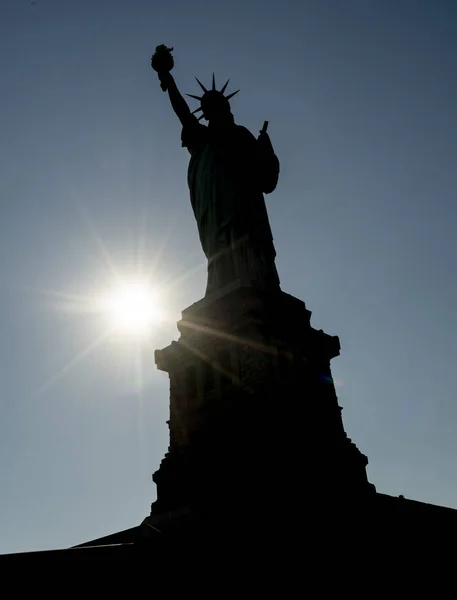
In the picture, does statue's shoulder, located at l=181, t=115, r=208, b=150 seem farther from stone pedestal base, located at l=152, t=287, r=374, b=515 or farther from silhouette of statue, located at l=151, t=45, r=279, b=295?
stone pedestal base, located at l=152, t=287, r=374, b=515

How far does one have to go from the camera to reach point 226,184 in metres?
15.0

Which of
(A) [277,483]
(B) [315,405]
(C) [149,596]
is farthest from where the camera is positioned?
(B) [315,405]

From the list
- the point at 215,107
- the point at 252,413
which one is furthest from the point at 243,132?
the point at 252,413

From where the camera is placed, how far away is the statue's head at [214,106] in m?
16.4

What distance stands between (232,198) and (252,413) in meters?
6.06

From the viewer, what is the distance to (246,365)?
11.5m

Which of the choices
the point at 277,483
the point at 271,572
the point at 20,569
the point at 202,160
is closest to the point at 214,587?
the point at 271,572

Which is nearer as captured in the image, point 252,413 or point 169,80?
point 252,413

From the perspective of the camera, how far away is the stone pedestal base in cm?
1061

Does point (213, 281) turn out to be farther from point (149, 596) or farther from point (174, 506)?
point (149, 596)

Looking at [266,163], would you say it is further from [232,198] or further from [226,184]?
[232,198]

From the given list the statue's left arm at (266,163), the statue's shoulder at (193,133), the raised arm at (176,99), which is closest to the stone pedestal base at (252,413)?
the statue's left arm at (266,163)

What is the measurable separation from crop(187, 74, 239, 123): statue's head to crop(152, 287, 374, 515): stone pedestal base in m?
6.14

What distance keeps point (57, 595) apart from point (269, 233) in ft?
33.3
